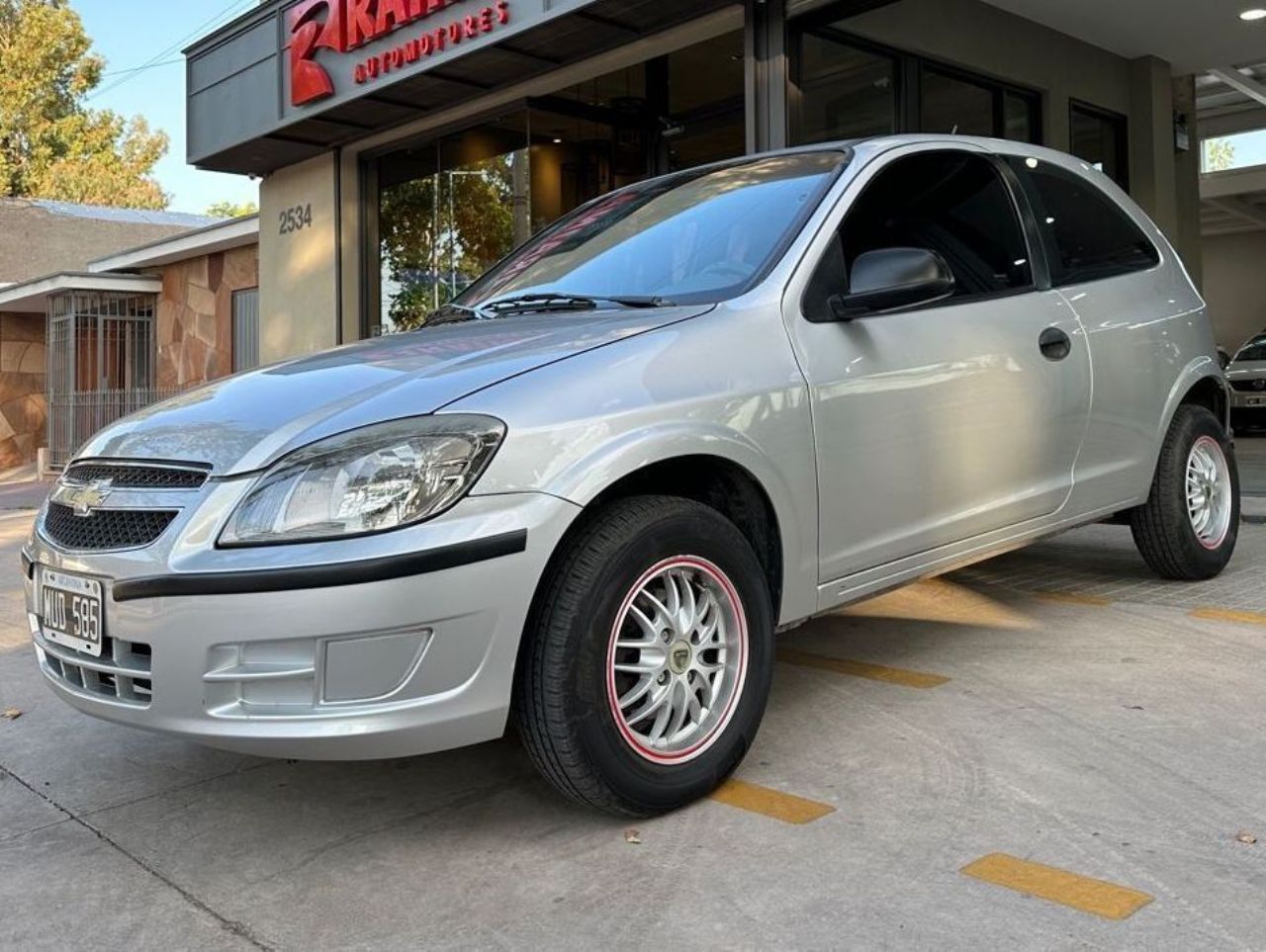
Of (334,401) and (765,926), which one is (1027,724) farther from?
(334,401)

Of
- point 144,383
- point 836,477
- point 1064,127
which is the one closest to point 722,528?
point 836,477

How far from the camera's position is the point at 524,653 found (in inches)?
101

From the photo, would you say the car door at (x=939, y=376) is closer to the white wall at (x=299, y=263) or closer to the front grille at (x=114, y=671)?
the front grille at (x=114, y=671)

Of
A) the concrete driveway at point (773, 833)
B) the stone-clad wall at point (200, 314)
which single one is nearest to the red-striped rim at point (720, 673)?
the concrete driveway at point (773, 833)

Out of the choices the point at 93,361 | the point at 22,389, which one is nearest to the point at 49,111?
the point at 22,389

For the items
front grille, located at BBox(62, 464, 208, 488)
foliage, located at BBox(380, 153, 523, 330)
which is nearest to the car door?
front grille, located at BBox(62, 464, 208, 488)

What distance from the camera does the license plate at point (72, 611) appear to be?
2.66 meters

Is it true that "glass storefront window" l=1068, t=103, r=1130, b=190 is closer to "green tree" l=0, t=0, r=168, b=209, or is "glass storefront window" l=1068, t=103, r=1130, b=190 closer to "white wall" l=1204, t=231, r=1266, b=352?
"white wall" l=1204, t=231, r=1266, b=352

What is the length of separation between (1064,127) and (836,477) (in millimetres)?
8841

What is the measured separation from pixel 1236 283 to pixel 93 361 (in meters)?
25.2

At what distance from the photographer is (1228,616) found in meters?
4.61

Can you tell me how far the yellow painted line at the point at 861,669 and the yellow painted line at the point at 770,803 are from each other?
107cm

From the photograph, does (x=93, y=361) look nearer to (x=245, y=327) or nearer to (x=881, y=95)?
(x=245, y=327)

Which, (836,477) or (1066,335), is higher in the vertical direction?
(1066,335)
